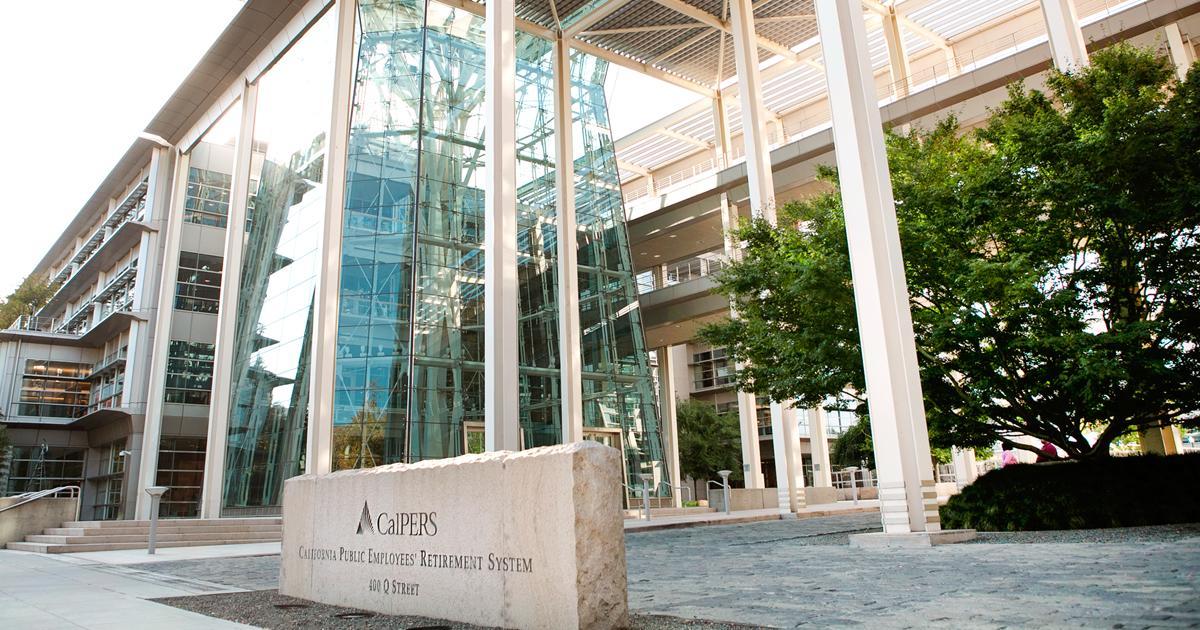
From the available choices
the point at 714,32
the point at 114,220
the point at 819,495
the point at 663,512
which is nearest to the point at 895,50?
the point at 714,32

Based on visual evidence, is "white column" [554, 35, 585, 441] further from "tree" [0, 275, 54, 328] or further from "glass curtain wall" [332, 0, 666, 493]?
"tree" [0, 275, 54, 328]

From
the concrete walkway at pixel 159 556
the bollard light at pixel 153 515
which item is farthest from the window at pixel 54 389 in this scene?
the bollard light at pixel 153 515

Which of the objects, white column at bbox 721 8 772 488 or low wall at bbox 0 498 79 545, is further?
white column at bbox 721 8 772 488

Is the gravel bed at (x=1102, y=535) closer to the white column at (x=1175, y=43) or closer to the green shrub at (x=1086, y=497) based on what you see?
the green shrub at (x=1086, y=497)

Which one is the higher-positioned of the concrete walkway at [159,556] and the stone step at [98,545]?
the stone step at [98,545]

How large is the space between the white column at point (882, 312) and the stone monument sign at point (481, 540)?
6594 millimetres

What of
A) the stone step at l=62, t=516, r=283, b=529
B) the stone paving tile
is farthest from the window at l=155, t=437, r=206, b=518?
the stone paving tile

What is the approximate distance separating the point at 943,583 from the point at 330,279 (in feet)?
54.6

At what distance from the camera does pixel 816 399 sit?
1444cm

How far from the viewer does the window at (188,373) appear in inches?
1299

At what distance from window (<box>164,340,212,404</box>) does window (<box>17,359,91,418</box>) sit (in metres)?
12.7

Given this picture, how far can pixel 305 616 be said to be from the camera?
6.36 metres

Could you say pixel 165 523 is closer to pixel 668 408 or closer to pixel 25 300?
pixel 668 408

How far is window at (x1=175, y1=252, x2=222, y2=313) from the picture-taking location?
34.6m
